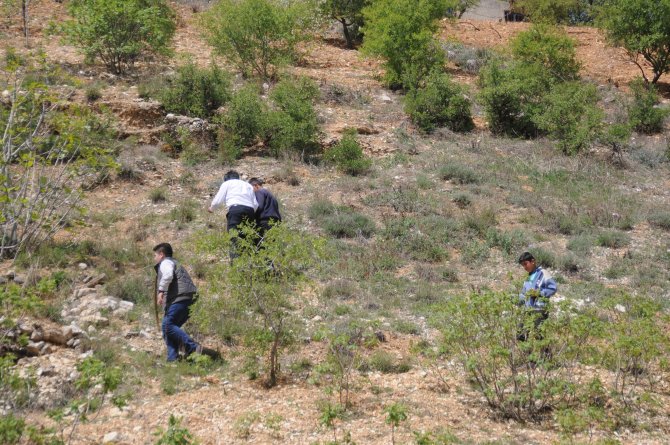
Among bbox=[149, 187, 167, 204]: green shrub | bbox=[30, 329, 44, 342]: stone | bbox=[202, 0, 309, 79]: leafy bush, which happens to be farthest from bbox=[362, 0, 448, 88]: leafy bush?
bbox=[30, 329, 44, 342]: stone

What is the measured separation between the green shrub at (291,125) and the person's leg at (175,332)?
6.67 m

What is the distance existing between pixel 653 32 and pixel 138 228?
14561mm

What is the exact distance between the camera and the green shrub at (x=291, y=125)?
40.2ft

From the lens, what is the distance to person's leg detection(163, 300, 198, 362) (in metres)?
5.80

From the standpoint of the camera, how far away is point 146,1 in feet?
53.8

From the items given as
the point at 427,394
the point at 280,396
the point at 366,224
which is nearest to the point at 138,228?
the point at 366,224

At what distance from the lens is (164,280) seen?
5.86 meters

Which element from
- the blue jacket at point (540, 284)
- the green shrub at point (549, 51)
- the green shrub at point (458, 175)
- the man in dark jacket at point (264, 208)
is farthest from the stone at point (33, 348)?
the green shrub at point (549, 51)

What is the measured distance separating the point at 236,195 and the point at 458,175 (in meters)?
5.54

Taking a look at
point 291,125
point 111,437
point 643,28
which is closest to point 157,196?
point 291,125

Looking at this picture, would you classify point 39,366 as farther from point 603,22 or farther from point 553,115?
point 603,22

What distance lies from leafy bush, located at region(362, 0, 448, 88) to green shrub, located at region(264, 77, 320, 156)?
3747mm

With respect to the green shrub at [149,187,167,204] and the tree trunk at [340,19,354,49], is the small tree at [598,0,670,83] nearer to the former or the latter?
the tree trunk at [340,19,354,49]

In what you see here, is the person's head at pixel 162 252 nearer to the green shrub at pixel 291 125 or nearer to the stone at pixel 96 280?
the stone at pixel 96 280
